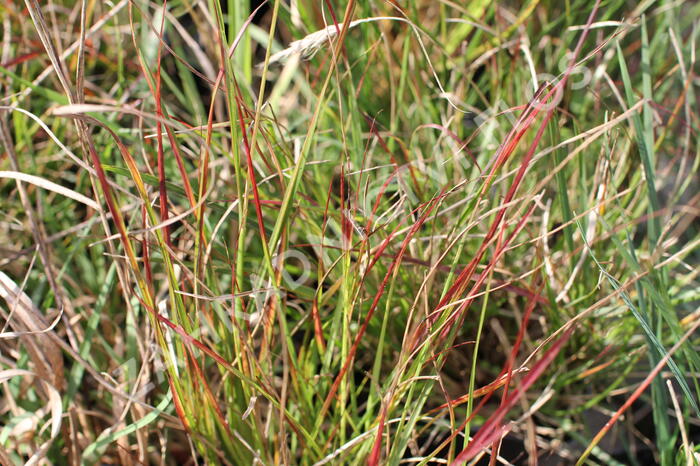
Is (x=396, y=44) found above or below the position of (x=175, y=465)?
above

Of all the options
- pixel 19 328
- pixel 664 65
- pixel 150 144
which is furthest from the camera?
pixel 664 65

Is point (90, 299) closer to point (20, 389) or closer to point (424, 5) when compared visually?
point (20, 389)

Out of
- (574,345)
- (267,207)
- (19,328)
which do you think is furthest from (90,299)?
(574,345)

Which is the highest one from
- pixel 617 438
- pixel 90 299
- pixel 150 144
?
pixel 150 144

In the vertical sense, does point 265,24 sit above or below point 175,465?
above

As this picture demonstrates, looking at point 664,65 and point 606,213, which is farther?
point 664,65

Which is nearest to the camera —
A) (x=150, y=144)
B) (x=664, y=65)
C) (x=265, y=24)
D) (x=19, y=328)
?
(x=19, y=328)

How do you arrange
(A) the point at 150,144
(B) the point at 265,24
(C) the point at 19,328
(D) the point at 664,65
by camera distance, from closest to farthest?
(C) the point at 19,328, (A) the point at 150,144, (D) the point at 664,65, (B) the point at 265,24

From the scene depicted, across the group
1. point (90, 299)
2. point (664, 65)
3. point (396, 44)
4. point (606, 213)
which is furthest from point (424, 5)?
point (90, 299)

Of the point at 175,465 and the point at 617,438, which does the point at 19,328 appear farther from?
the point at 617,438
